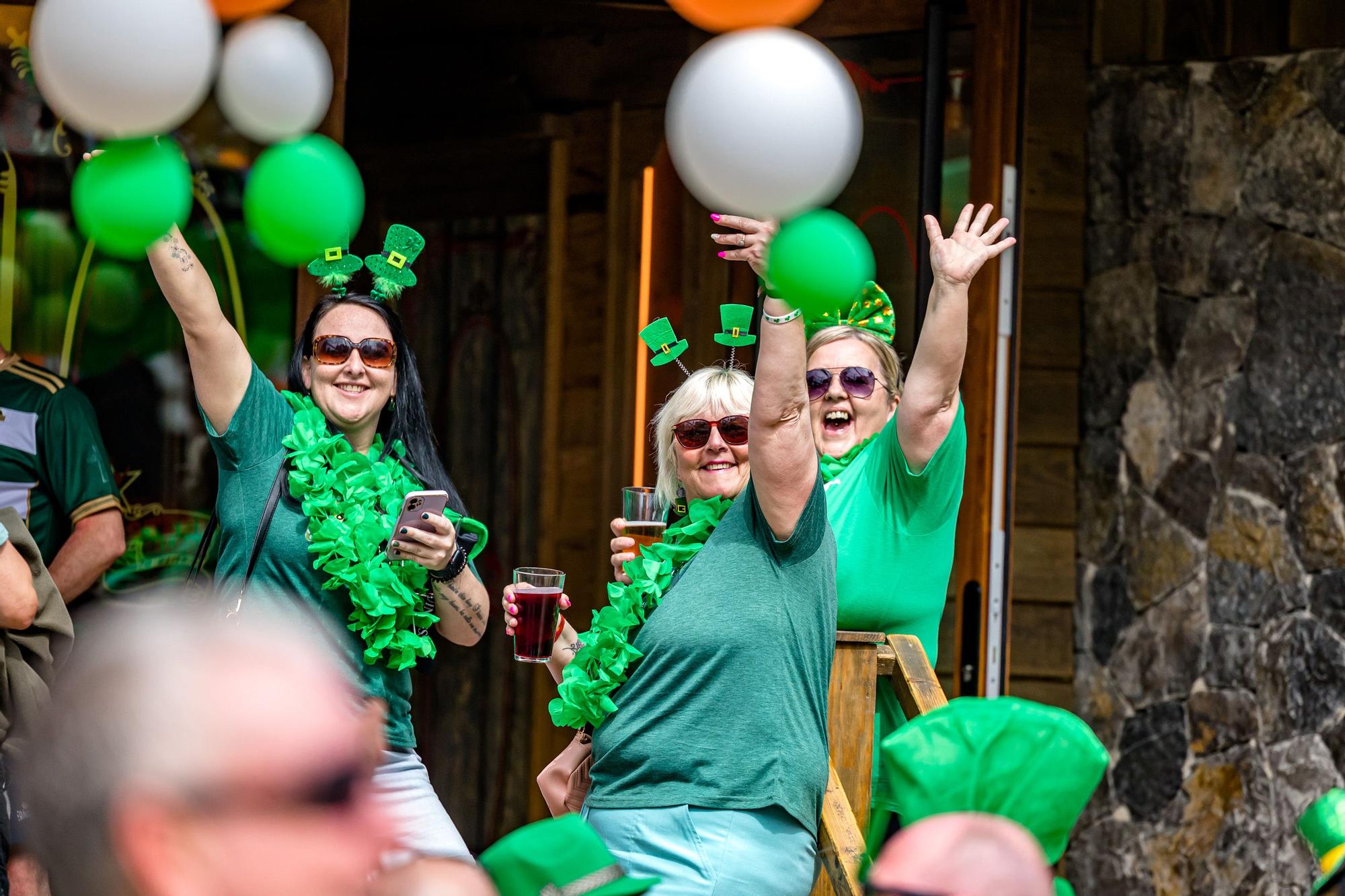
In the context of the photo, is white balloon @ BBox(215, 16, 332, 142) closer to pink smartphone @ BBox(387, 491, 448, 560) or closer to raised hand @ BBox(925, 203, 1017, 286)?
pink smartphone @ BBox(387, 491, 448, 560)

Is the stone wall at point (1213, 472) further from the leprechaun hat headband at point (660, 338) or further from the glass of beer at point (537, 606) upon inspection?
the glass of beer at point (537, 606)

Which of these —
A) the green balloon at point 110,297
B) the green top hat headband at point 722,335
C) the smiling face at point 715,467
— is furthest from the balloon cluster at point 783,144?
the green balloon at point 110,297

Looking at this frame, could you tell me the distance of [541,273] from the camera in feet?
17.8

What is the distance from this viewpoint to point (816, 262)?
63.9 inches

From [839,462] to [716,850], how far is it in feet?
2.84

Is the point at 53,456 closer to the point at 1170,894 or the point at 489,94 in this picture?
the point at 489,94

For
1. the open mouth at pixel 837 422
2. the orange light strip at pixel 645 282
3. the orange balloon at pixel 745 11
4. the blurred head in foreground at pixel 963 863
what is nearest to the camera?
the blurred head in foreground at pixel 963 863

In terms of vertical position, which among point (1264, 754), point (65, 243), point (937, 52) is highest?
point (937, 52)

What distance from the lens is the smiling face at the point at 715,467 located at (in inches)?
90.7

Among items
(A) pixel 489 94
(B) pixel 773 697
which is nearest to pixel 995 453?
(B) pixel 773 697

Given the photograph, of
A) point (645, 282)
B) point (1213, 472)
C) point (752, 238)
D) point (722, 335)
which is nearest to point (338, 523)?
point (722, 335)

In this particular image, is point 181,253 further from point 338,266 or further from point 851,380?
point 851,380

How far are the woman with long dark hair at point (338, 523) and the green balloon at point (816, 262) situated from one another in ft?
3.28

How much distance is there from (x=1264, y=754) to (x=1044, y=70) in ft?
7.57
